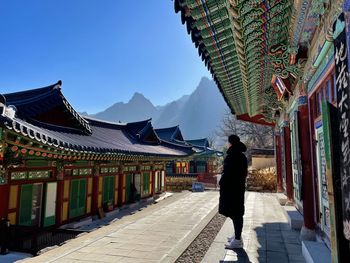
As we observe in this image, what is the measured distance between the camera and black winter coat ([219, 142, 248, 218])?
4973 mm

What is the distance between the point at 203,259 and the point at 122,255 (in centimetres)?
163

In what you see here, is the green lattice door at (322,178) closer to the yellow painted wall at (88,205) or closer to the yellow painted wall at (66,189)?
the yellow painted wall at (66,189)

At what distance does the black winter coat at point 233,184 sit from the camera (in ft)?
16.3

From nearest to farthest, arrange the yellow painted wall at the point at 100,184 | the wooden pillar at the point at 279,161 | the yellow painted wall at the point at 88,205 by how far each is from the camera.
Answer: the yellow painted wall at the point at 88,205
the yellow painted wall at the point at 100,184
the wooden pillar at the point at 279,161

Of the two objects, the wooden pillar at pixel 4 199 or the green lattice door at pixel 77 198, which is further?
the green lattice door at pixel 77 198

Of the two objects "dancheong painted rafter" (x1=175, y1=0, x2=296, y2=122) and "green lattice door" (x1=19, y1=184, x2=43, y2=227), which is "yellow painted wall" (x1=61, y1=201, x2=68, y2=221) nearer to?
"green lattice door" (x1=19, y1=184, x2=43, y2=227)

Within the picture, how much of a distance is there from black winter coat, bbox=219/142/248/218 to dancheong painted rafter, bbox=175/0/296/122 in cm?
182

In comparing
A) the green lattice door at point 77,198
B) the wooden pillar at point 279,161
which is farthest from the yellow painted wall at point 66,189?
the wooden pillar at point 279,161

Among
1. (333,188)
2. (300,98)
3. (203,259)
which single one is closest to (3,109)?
(203,259)

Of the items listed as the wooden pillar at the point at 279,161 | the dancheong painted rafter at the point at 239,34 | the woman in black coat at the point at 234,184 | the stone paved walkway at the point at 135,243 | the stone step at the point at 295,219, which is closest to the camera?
the dancheong painted rafter at the point at 239,34

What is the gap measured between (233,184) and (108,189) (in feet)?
26.3

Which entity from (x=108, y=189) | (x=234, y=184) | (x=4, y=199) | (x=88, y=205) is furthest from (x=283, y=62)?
(x=108, y=189)

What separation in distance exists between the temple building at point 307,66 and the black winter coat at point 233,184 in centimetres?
137

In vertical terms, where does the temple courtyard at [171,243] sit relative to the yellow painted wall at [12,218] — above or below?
below
